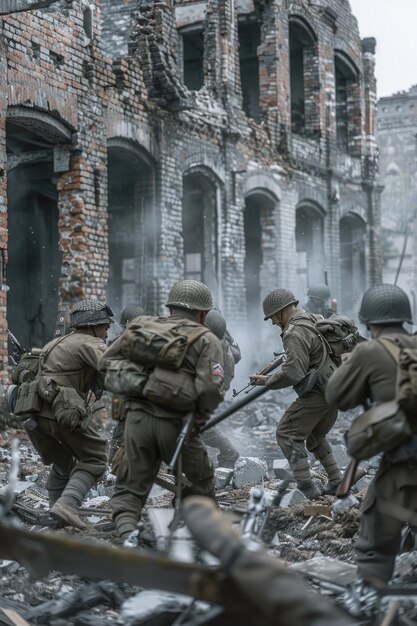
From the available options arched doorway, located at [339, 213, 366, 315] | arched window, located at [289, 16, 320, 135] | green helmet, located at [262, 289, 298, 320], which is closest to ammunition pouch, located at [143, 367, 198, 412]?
green helmet, located at [262, 289, 298, 320]

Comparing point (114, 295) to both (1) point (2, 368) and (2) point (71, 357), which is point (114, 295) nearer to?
(1) point (2, 368)

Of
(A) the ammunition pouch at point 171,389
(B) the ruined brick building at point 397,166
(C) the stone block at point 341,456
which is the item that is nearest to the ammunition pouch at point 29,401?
(A) the ammunition pouch at point 171,389

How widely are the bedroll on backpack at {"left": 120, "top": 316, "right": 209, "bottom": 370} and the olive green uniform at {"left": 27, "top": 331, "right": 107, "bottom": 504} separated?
3.20 feet

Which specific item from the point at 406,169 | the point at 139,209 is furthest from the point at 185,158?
the point at 406,169

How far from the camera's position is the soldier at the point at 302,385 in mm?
7082

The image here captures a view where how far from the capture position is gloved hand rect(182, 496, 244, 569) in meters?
2.47

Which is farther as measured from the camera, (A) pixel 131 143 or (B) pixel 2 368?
(A) pixel 131 143

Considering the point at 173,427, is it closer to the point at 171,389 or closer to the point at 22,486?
the point at 171,389

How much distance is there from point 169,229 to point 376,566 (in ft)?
31.5

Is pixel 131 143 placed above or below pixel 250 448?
above

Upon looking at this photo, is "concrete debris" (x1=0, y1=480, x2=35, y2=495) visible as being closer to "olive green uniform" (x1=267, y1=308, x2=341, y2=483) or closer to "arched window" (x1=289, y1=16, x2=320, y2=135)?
"olive green uniform" (x1=267, y1=308, x2=341, y2=483)

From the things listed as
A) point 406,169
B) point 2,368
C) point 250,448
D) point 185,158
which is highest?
point 406,169

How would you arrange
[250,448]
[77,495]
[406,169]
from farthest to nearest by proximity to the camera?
[406,169] < [250,448] < [77,495]

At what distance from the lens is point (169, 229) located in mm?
13312
